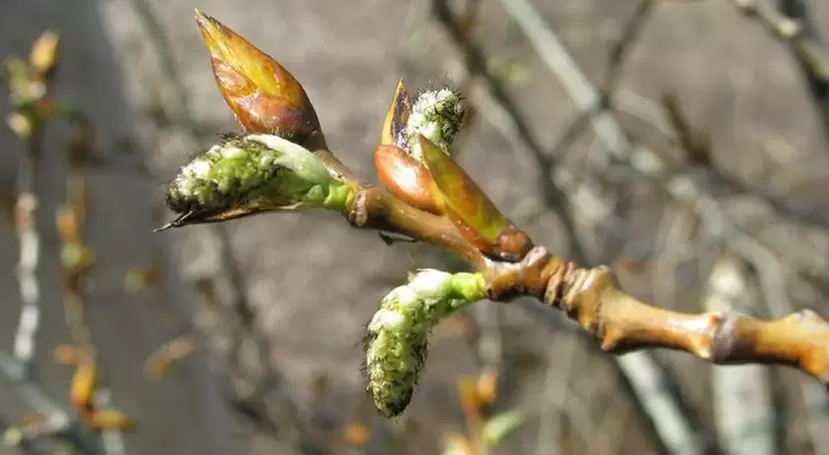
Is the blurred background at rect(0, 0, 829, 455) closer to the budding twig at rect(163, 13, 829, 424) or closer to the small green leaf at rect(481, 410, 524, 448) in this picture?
the small green leaf at rect(481, 410, 524, 448)

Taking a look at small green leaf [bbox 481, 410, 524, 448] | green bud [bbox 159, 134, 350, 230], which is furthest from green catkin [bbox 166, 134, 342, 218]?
small green leaf [bbox 481, 410, 524, 448]

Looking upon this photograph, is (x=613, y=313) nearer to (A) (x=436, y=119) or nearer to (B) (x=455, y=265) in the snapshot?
(A) (x=436, y=119)

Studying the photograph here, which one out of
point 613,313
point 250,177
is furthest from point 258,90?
point 613,313

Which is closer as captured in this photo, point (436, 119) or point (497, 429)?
point (436, 119)

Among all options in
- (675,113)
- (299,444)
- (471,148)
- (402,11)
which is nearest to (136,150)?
(299,444)

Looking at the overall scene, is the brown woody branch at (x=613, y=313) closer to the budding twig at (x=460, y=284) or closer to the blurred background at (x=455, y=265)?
the budding twig at (x=460, y=284)

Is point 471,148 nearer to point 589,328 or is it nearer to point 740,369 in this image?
point 740,369
